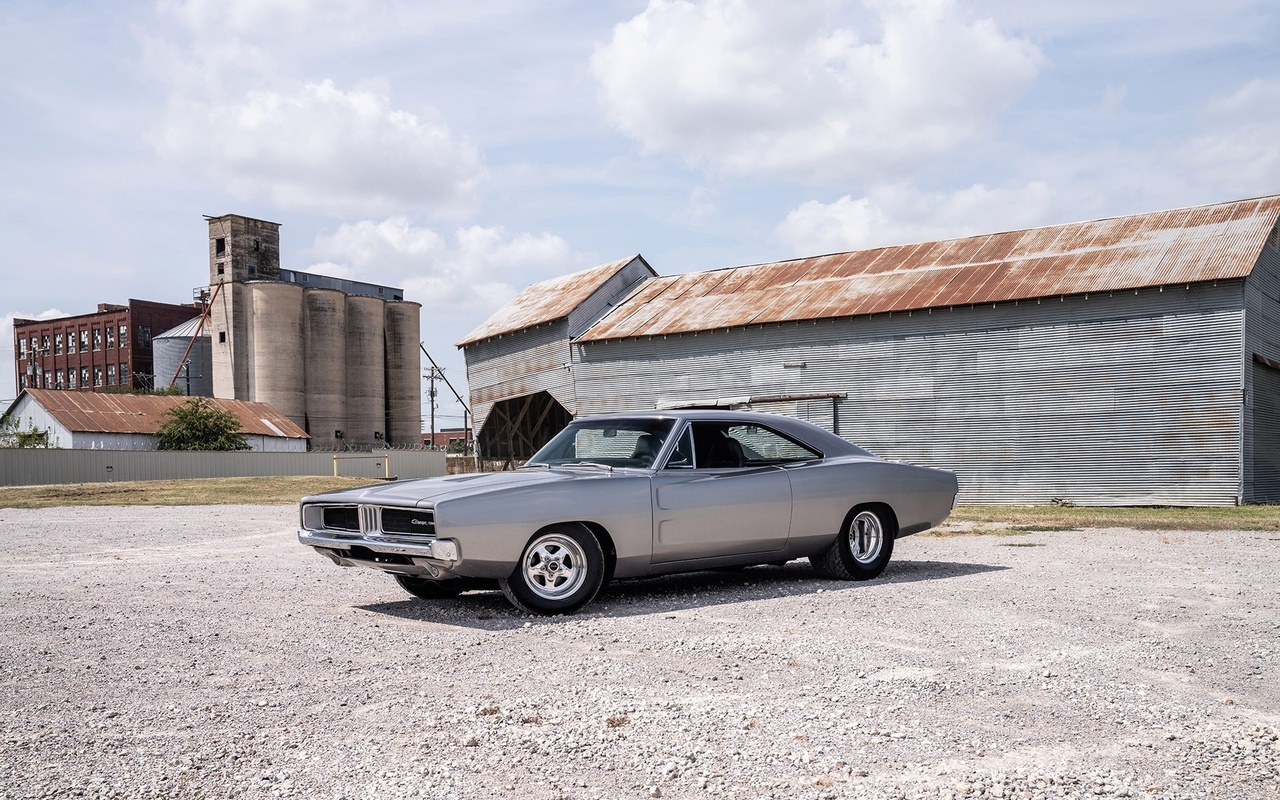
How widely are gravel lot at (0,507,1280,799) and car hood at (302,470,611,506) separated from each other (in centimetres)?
79

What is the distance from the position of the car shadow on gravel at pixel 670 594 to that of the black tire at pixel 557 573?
0.12 meters

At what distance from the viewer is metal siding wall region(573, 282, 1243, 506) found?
21.9 meters

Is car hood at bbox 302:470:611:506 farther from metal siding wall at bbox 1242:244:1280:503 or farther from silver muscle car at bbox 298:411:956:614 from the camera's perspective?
metal siding wall at bbox 1242:244:1280:503

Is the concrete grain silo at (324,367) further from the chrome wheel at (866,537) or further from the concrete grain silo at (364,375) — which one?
the chrome wheel at (866,537)

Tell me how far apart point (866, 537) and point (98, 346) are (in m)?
96.5

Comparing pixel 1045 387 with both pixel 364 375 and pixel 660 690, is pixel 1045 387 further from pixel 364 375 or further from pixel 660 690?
pixel 364 375

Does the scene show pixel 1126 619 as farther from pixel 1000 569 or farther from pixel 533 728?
pixel 533 728

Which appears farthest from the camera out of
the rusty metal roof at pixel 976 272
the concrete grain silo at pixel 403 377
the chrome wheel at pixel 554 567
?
the concrete grain silo at pixel 403 377

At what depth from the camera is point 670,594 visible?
27.2 ft

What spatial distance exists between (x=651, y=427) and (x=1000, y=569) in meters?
3.65

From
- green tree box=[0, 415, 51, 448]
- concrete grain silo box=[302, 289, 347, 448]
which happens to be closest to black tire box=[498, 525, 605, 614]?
green tree box=[0, 415, 51, 448]

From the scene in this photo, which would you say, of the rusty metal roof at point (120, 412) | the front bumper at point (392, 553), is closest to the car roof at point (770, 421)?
the front bumper at point (392, 553)

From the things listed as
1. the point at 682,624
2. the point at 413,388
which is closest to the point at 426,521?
the point at 682,624

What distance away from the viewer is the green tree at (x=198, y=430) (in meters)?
55.0
